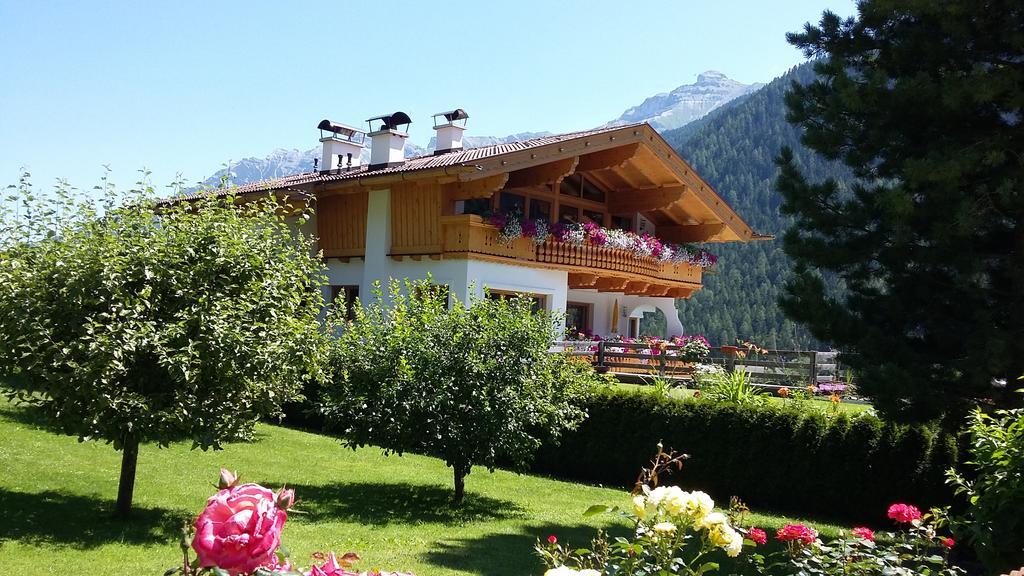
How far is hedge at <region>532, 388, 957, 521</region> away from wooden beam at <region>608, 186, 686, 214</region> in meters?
10.1

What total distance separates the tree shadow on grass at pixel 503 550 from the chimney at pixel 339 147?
725 inches

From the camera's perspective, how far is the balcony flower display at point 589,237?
1997 cm

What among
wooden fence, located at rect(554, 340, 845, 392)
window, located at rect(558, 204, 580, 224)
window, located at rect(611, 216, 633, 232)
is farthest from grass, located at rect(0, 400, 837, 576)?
window, located at rect(611, 216, 633, 232)

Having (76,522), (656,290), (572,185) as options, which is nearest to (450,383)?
(76,522)

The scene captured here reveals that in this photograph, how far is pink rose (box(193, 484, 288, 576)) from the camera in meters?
1.71

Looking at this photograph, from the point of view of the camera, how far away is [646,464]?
14.6 metres

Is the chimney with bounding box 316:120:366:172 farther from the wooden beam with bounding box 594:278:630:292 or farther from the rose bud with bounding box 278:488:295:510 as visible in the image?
the rose bud with bounding box 278:488:295:510

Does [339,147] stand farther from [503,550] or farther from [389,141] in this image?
[503,550]

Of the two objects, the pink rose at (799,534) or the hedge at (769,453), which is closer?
the pink rose at (799,534)

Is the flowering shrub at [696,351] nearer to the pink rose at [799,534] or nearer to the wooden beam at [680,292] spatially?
the wooden beam at [680,292]

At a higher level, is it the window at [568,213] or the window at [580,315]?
the window at [568,213]

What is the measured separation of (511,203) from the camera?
72.0 feet

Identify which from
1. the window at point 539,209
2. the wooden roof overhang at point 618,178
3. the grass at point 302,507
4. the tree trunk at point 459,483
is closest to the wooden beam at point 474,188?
the wooden roof overhang at point 618,178

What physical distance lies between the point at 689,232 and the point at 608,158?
559cm
